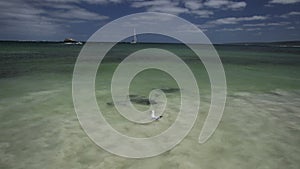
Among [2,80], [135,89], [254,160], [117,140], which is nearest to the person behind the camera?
[254,160]

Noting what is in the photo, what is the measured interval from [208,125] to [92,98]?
5295mm

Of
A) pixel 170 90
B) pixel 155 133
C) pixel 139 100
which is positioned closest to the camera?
pixel 155 133

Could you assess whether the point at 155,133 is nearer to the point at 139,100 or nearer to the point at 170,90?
the point at 139,100

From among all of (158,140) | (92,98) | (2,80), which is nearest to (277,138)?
(158,140)

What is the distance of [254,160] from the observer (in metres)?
5.11

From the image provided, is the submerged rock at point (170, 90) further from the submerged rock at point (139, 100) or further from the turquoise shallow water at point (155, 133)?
the submerged rock at point (139, 100)

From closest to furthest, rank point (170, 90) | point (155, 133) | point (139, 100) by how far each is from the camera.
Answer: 1. point (155, 133)
2. point (139, 100)
3. point (170, 90)

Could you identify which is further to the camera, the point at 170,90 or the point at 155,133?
the point at 170,90

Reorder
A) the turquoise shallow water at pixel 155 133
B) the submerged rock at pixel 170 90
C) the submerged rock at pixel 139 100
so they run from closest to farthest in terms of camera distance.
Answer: the turquoise shallow water at pixel 155 133 < the submerged rock at pixel 139 100 < the submerged rock at pixel 170 90

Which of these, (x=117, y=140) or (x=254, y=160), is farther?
(x=117, y=140)

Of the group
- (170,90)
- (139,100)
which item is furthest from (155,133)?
(170,90)

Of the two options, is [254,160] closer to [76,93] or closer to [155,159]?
[155,159]

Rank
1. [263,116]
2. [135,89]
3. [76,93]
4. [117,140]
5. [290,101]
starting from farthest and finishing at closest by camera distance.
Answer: [135,89]
[76,93]
[290,101]
[263,116]
[117,140]

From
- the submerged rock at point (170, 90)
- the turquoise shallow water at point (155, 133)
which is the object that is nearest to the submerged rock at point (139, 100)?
the turquoise shallow water at point (155, 133)
